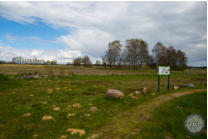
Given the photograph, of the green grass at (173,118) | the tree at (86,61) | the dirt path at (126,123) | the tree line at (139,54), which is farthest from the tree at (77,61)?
the dirt path at (126,123)

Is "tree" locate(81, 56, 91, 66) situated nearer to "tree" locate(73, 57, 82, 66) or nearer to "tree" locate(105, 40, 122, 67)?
"tree" locate(73, 57, 82, 66)

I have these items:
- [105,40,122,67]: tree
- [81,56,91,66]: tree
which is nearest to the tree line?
[105,40,122,67]: tree

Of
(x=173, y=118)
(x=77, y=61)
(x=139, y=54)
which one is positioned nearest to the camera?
(x=173, y=118)

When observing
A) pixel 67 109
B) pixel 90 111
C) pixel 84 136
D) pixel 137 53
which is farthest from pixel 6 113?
pixel 137 53

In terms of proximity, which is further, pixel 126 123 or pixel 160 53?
pixel 160 53

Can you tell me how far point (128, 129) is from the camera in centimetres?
559

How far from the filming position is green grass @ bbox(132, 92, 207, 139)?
5211 millimetres

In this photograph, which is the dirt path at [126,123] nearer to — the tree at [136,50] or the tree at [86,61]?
the tree at [136,50]

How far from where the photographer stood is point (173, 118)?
6.52 meters

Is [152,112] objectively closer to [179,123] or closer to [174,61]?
[179,123]

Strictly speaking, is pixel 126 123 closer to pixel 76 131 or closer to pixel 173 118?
pixel 76 131

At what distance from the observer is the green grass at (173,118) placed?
5211mm

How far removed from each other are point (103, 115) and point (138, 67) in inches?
2822

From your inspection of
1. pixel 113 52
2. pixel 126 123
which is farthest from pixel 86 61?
pixel 126 123
